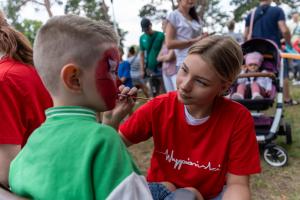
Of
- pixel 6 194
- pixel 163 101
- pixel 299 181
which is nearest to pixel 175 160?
pixel 163 101

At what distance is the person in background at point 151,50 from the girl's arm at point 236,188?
180 inches

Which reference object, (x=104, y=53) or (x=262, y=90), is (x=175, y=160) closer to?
(x=104, y=53)

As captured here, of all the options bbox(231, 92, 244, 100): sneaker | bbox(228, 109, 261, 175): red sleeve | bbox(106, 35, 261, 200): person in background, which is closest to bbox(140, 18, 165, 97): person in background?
bbox(231, 92, 244, 100): sneaker

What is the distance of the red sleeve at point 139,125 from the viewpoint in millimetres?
1610

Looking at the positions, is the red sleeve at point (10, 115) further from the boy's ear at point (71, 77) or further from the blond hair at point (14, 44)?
the boy's ear at point (71, 77)

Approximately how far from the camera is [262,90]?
12.8ft

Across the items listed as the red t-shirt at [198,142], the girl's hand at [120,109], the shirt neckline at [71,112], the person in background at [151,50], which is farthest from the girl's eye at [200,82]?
the person in background at [151,50]

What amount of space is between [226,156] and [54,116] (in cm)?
83

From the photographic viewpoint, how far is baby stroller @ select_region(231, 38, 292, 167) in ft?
11.7

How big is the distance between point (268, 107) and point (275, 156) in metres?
0.51

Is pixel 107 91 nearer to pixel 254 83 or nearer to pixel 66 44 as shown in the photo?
pixel 66 44

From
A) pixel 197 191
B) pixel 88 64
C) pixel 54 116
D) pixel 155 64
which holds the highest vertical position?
pixel 88 64

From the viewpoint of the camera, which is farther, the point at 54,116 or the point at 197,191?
the point at 197,191

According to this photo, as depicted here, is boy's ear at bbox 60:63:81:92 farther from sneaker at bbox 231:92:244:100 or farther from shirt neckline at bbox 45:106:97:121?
A: sneaker at bbox 231:92:244:100
